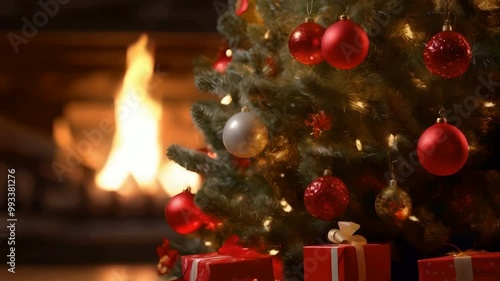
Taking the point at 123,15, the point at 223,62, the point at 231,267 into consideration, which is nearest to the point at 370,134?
the point at 231,267

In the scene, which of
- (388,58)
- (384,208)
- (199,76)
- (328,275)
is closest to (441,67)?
(388,58)

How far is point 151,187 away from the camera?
9.98 feet

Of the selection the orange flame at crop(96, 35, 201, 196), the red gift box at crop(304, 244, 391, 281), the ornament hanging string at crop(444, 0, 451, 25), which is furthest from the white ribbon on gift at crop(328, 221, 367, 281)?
the orange flame at crop(96, 35, 201, 196)

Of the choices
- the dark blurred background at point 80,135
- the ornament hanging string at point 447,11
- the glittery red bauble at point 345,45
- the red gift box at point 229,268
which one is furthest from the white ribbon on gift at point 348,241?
the dark blurred background at point 80,135

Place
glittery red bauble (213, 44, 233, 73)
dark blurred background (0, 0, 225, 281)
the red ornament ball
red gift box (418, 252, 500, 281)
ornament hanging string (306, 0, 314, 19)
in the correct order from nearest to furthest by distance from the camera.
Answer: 1. red gift box (418, 252, 500, 281)
2. ornament hanging string (306, 0, 314, 19)
3. the red ornament ball
4. glittery red bauble (213, 44, 233, 73)
5. dark blurred background (0, 0, 225, 281)

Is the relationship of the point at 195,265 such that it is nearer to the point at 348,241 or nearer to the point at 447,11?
the point at 348,241

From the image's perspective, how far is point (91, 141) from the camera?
10.0 ft

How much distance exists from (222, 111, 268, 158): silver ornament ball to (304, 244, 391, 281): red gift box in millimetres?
231

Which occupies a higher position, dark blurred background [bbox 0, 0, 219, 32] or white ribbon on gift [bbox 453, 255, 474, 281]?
dark blurred background [bbox 0, 0, 219, 32]

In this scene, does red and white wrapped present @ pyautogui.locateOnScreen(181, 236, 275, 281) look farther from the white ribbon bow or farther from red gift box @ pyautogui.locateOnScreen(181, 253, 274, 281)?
the white ribbon bow
